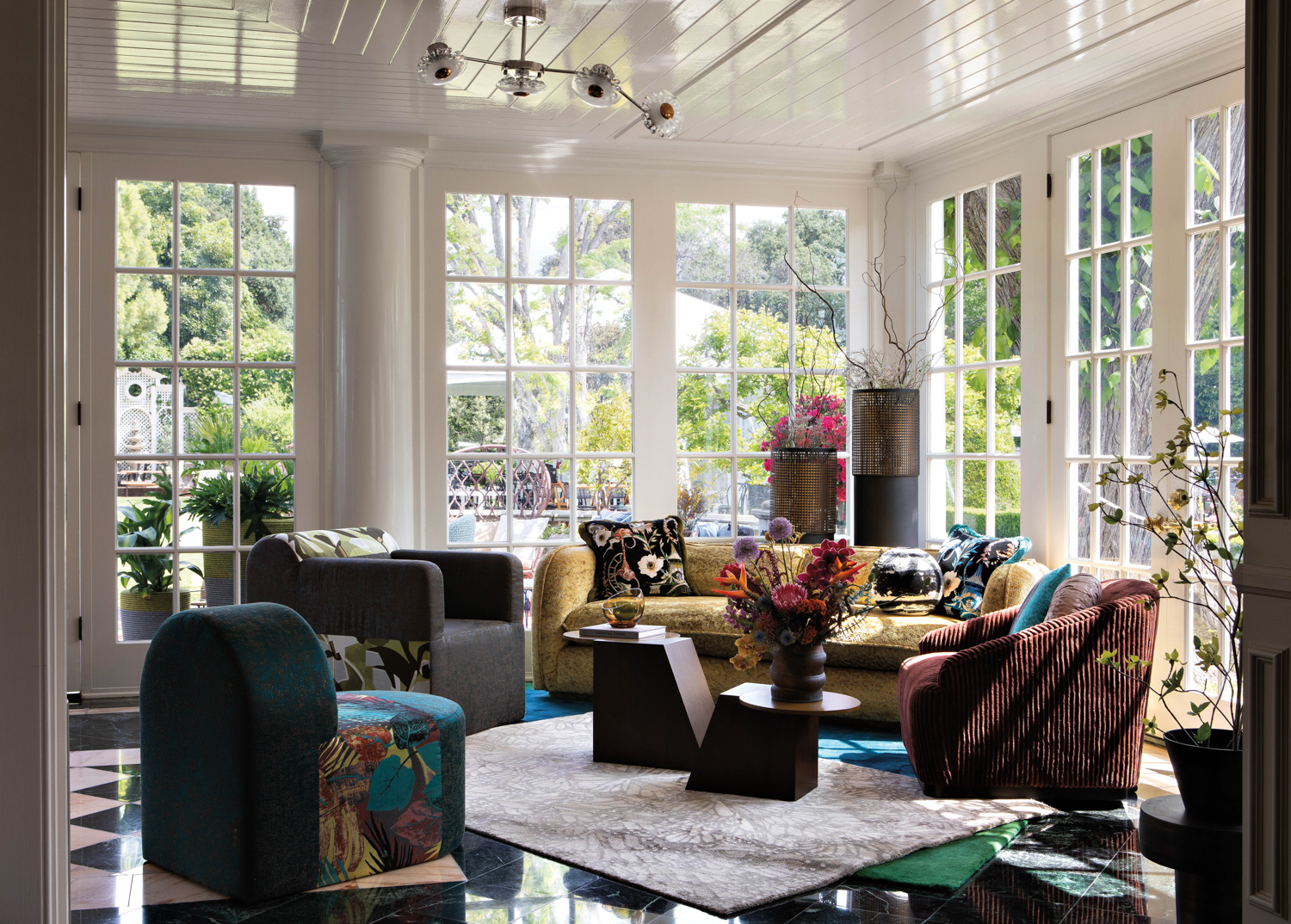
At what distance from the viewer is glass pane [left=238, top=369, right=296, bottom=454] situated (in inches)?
214

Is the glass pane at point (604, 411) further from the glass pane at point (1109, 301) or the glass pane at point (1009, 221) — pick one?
the glass pane at point (1109, 301)

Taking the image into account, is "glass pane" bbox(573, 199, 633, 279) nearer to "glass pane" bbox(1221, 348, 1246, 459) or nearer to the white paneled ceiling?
the white paneled ceiling

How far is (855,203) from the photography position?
6.13 meters

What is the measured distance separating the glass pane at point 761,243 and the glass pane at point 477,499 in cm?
168

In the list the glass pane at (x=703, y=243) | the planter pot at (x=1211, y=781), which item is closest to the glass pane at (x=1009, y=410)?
the glass pane at (x=703, y=243)

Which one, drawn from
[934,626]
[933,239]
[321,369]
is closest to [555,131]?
[321,369]

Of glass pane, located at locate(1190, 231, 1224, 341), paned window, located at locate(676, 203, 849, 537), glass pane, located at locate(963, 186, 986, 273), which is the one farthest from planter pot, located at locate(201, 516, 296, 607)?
glass pane, located at locate(1190, 231, 1224, 341)

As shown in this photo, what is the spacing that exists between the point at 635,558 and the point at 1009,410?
1.90 metres

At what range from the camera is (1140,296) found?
4.49m

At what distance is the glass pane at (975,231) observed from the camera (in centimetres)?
549

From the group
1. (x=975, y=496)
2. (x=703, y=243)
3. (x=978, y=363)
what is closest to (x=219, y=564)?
(x=703, y=243)

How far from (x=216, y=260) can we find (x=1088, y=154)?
4044mm
